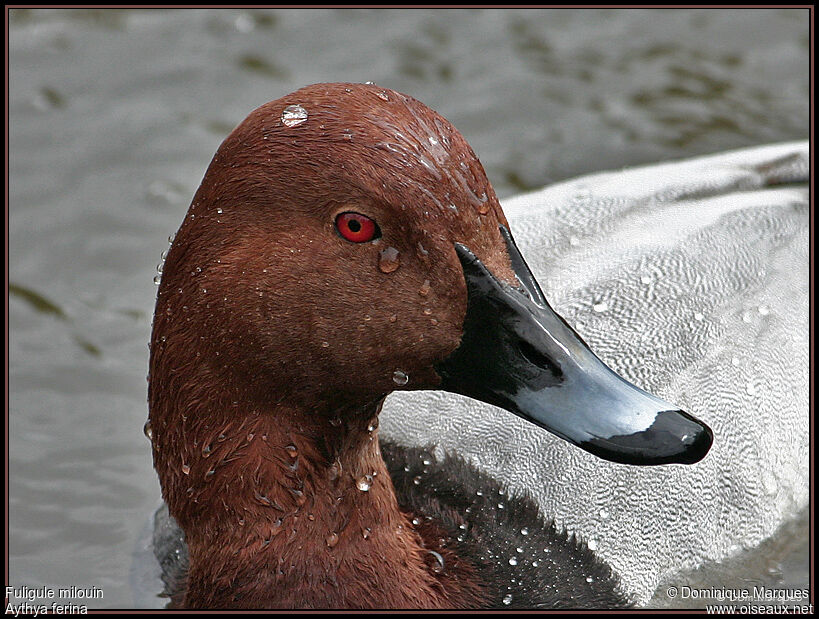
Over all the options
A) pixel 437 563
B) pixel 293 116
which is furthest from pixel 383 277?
pixel 437 563

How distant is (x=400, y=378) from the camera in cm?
281

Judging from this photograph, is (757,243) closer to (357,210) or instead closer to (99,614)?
(357,210)

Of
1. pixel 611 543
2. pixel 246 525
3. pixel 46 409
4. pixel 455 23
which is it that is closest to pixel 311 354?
pixel 246 525

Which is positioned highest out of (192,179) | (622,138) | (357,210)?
(357,210)

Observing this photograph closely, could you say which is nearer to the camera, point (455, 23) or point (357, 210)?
point (357, 210)

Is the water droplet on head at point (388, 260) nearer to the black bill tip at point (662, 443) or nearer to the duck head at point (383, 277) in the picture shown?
the duck head at point (383, 277)

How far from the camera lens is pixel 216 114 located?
6098 mm

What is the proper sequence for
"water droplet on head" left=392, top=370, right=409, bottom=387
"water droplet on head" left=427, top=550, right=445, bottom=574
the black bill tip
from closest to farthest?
the black bill tip → "water droplet on head" left=392, top=370, right=409, bottom=387 → "water droplet on head" left=427, top=550, right=445, bottom=574

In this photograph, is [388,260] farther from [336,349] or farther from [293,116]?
[293,116]

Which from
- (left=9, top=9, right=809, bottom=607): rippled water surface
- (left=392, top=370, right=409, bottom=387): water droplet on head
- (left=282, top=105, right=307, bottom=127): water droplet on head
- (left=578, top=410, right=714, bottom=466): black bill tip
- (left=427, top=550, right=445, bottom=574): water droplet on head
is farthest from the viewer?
(left=9, top=9, right=809, bottom=607): rippled water surface

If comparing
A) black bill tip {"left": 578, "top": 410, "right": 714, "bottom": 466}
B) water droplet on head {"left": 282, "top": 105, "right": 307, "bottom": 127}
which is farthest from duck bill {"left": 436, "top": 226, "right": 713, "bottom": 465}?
water droplet on head {"left": 282, "top": 105, "right": 307, "bottom": 127}

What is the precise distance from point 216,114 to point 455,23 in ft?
4.98

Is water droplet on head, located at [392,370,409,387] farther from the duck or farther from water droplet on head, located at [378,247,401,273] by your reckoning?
water droplet on head, located at [378,247,401,273]

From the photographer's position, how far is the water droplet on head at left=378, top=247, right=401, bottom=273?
2.63m
